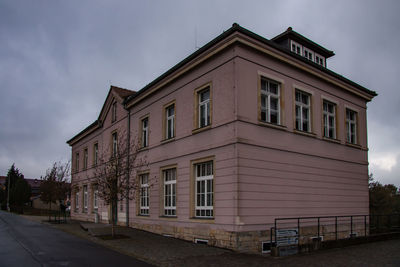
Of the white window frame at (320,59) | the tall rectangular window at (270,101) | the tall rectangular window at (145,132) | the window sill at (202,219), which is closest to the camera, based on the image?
the window sill at (202,219)

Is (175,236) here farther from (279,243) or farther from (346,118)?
(346,118)

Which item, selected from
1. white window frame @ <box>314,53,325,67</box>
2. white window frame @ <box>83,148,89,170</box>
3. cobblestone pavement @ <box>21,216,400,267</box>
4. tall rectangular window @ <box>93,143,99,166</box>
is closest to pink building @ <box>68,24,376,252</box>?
white window frame @ <box>314,53,325,67</box>

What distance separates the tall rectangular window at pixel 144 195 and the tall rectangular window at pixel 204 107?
221 inches

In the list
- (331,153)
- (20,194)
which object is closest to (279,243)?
(331,153)

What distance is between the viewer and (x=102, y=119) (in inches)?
1086

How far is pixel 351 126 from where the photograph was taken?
20047 mm

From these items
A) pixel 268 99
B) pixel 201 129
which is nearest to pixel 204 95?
pixel 201 129

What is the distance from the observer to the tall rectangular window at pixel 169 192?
17.5m

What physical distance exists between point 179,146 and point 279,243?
6173mm

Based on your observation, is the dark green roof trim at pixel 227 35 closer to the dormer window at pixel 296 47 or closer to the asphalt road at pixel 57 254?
the dormer window at pixel 296 47

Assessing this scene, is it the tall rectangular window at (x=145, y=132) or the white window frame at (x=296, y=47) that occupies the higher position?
the white window frame at (x=296, y=47)

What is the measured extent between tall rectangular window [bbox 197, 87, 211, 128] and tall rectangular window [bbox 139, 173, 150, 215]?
5.61 m

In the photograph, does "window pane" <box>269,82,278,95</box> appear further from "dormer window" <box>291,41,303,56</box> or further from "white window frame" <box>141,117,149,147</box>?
"white window frame" <box>141,117,149,147</box>

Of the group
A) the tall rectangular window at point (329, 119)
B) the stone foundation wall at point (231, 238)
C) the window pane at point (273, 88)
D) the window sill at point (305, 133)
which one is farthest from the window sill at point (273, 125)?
the stone foundation wall at point (231, 238)
